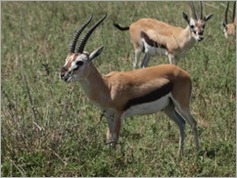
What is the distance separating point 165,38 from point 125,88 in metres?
3.94

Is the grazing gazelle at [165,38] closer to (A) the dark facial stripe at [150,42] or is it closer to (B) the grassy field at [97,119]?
(A) the dark facial stripe at [150,42]

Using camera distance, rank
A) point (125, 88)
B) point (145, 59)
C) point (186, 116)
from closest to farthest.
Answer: point (125, 88)
point (186, 116)
point (145, 59)

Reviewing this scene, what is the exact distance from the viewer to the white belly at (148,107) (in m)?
5.91

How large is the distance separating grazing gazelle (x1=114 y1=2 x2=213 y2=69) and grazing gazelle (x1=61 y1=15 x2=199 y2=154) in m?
3.07

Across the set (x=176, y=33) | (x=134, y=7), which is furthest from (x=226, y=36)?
(x=134, y=7)

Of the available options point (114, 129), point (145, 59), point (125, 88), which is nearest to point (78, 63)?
point (125, 88)

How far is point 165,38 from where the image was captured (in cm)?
973

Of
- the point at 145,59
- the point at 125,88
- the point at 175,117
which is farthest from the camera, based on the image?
the point at 145,59

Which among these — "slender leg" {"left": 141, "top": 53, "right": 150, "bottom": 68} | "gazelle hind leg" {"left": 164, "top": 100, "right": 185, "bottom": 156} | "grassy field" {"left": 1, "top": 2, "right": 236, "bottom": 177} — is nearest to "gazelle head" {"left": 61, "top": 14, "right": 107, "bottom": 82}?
"grassy field" {"left": 1, "top": 2, "right": 236, "bottom": 177}

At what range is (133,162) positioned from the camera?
5.32m

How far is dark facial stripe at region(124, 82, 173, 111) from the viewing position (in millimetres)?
5906

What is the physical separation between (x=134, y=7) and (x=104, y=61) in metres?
4.07

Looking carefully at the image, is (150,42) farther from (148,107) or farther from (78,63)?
(78,63)

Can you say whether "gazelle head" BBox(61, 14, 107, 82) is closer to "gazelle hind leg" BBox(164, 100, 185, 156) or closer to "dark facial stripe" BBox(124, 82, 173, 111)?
"dark facial stripe" BBox(124, 82, 173, 111)
